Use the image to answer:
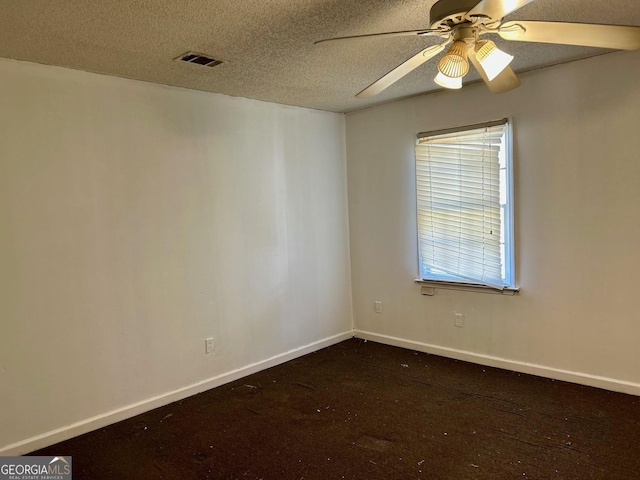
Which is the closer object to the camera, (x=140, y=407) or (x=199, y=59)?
(x=199, y=59)

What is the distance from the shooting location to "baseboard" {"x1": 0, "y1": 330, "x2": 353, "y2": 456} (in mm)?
2633

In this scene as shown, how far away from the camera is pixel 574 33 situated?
1775mm

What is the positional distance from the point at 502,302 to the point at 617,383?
0.90 meters

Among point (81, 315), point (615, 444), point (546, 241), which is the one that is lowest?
point (615, 444)

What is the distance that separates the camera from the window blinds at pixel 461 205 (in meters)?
3.52

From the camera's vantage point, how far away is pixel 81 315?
111 inches

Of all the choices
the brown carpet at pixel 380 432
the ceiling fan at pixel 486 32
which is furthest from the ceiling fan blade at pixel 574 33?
the brown carpet at pixel 380 432

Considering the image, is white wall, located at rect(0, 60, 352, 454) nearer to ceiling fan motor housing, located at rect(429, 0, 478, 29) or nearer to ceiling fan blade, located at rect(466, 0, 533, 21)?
ceiling fan motor housing, located at rect(429, 0, 478, 29)

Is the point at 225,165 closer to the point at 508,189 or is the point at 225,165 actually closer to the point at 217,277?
the point at 217,277

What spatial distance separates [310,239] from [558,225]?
80.1 inches

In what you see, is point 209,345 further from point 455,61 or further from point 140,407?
point 455,61

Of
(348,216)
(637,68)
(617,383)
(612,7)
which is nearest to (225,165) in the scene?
(348,216)

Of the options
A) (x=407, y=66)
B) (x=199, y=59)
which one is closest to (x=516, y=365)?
(x=407, y=66)

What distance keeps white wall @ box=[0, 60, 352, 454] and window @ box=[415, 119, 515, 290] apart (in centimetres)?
101
